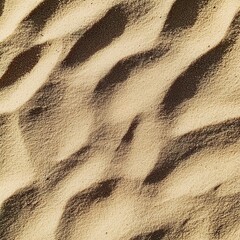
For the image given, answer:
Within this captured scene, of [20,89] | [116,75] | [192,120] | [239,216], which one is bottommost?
[239,216]

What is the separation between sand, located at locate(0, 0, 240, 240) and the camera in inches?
56.7

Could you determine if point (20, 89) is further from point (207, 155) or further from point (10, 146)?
point (207, 155)

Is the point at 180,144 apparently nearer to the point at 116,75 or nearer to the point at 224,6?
the point at 116,75

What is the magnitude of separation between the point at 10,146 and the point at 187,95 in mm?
633

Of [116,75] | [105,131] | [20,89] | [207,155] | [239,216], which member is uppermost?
[20,89]

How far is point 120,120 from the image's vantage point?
1475mm

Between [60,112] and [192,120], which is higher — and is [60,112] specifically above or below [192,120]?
above

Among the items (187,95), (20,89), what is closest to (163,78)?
(187,95)

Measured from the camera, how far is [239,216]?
142 centimetres

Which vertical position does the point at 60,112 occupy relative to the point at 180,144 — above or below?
above

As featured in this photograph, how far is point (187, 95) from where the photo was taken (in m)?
1.47

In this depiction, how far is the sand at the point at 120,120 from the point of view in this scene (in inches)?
56.7

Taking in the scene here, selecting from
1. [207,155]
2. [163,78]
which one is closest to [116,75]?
[163,78]

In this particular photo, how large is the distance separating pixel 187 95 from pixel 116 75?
0.25 metres
